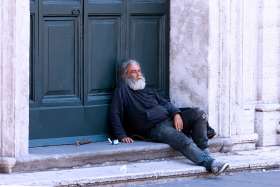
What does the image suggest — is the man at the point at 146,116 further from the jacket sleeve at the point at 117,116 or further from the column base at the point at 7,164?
the column base at the point at 7,164

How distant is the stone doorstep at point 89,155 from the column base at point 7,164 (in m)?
0.05

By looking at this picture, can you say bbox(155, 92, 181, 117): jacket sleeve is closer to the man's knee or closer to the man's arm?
the man's knee

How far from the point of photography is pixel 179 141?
9.80 m

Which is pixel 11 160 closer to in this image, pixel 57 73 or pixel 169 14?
pixel 57 73

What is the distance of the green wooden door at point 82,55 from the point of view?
9.68 metres

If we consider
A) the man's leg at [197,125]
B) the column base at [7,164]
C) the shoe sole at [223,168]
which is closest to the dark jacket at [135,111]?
the man's leg at [197,125]

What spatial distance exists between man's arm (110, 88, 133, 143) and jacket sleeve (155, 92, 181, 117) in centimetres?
43

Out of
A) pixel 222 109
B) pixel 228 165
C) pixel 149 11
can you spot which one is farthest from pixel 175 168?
pixel 149 11

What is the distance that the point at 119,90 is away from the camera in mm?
10062

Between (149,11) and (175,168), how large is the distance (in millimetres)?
1926

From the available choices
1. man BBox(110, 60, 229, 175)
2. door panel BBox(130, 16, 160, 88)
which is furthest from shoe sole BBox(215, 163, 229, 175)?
door panel BBox(130, 16, 160, 88)

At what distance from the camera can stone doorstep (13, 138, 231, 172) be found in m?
9.12

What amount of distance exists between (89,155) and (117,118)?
73 cm

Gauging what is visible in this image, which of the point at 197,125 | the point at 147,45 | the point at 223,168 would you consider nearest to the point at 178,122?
the point at 197,125
